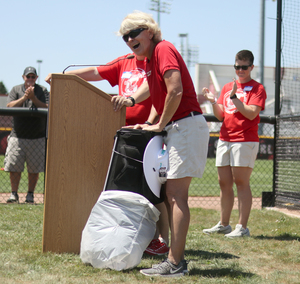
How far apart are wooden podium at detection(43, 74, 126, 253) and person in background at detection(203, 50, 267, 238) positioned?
1707 millimetres

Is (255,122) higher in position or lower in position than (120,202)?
higher

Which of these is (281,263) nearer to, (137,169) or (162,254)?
(162,254)

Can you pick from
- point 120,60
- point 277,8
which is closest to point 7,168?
point 120,60

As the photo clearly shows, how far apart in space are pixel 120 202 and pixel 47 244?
2.82 ft

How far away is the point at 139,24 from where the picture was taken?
3.34m

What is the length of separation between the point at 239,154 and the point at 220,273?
1.88 metres

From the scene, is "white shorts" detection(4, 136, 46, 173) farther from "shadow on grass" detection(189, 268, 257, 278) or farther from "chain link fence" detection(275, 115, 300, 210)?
"shadow on grass" detection(189, 268, 257, 278)

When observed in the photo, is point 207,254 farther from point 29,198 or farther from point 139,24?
point 29,198

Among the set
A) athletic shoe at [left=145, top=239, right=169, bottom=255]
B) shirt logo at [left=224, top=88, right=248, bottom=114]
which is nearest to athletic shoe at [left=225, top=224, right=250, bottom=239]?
athletic shoe at [left=145, top=239, right=169, bottom=255]

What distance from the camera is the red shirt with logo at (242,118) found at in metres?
4.99

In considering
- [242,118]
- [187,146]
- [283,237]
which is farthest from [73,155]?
[283,237]

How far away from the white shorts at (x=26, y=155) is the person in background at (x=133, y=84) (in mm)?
2690

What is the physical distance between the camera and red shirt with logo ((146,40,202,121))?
3.19 meters

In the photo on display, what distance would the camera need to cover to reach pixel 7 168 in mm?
6742
